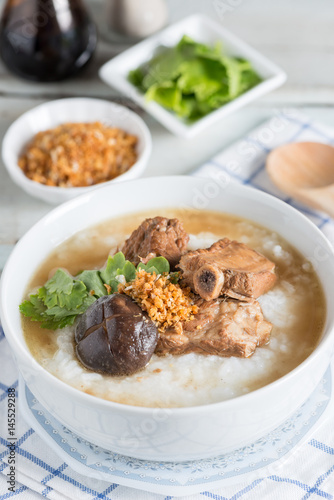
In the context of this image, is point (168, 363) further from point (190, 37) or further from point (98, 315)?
point (190, 37)

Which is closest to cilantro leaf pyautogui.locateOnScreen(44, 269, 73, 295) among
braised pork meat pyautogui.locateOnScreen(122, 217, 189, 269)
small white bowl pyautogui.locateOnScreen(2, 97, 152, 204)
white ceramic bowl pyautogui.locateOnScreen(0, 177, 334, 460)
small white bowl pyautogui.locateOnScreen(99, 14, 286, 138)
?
white ceramic bowl pyautogui.locateOnScreen(0, 177, 334, 460)

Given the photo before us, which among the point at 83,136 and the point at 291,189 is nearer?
the point at 291,189

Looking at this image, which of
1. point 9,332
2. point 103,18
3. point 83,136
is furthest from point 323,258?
point 103,18

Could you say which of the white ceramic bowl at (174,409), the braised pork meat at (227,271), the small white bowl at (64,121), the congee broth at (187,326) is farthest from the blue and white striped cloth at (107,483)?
the small white bowl at (64,121)

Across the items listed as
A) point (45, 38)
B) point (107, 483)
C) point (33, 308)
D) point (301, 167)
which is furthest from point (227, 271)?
point (45, 38)

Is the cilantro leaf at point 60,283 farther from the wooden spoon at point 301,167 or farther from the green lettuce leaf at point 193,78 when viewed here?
the green lettuce leaf at point 193,78

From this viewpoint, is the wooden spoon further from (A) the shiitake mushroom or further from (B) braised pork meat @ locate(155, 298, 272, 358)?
(A) the shiitake mushroom
